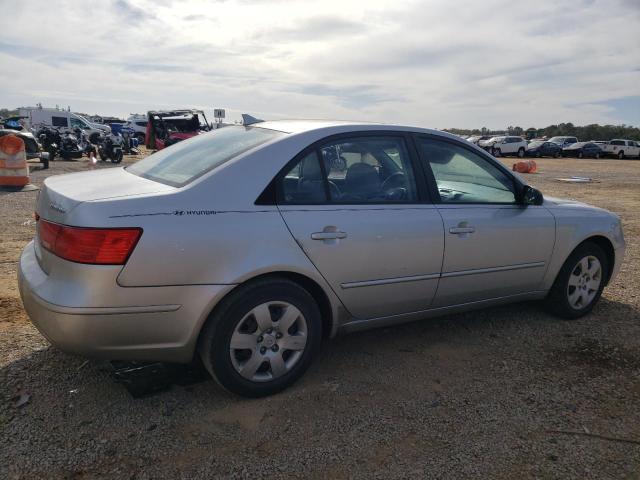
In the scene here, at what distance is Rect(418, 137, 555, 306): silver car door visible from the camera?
142 inches

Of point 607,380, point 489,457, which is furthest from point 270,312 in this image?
point 607,380

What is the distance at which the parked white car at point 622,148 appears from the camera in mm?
40188

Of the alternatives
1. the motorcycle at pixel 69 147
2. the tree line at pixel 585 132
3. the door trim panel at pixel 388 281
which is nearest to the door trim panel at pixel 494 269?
the door trim panel at pixel 388 281

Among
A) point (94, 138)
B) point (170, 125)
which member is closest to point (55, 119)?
point (94, 138)

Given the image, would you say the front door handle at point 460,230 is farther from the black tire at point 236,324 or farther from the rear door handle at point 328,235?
the black tire at point 236,324

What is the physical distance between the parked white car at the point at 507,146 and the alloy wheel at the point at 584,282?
3493 centimetres

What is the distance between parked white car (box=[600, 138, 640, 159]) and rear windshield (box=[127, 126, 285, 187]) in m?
44.2

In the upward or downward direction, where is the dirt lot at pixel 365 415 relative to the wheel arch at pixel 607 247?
downward

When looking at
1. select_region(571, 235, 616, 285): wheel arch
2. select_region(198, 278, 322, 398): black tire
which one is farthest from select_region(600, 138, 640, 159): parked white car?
select_region(198, 278, 322, 398): black tire

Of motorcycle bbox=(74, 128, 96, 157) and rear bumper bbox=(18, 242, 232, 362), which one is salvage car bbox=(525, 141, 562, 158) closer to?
motorcycle bbox=(74, 128, 96, 157)

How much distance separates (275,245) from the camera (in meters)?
2.86

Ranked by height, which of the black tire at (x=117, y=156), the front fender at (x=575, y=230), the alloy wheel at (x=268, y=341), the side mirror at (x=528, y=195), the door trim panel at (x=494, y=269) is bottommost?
the black tire at (x=117, y=156)

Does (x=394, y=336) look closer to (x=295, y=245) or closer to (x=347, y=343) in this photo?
(x=347, y=343)

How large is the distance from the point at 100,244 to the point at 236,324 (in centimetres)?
82
